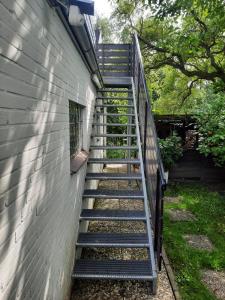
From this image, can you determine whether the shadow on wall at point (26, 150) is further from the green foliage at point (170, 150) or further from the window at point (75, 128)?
the green foliage at point (170, 150)

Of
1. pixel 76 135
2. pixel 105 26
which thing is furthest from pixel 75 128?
pixel 105 26

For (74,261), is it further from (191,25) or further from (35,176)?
(191,25)

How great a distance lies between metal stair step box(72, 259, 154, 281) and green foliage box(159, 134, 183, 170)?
242 inches

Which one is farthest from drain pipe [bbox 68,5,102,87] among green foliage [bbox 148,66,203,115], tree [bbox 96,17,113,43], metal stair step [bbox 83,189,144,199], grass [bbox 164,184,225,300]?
green foliage [bbox 148,66,203,115]

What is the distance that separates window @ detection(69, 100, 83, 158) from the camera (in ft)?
14.0

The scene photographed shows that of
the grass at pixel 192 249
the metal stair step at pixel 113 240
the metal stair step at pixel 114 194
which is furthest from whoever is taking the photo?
the metal stair step at pixel 114 194

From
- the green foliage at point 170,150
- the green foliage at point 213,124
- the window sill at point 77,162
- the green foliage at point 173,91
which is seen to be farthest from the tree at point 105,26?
the window sill at point 77,162

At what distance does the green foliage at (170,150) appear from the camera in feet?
31.9

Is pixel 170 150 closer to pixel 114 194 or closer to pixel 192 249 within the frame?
pixel 192 249

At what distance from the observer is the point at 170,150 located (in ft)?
32.3

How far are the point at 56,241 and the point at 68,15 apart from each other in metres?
2.17

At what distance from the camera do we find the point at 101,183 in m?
9.05

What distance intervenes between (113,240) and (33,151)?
253 cm

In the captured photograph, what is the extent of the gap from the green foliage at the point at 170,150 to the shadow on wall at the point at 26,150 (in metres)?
7.33
